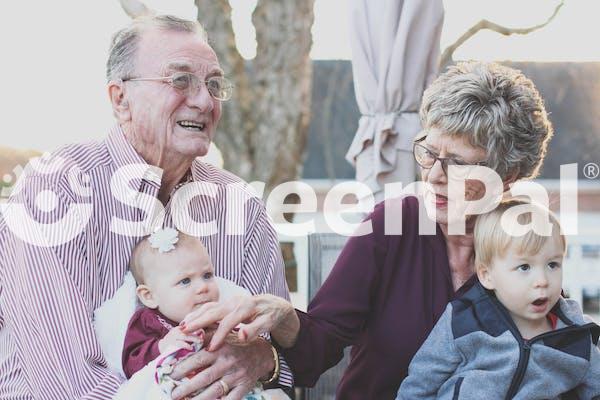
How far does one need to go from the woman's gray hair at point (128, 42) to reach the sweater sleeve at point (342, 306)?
957 mm

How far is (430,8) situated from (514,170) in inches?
64.7

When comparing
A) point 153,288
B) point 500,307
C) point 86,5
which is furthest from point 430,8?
point 86,5

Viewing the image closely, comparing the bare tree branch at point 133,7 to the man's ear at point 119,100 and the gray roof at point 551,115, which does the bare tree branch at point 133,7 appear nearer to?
the gray roof at point 551,115

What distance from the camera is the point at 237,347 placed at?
248cm

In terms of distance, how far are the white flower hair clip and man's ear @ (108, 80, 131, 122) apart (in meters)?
0.45

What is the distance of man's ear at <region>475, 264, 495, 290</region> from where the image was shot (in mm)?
2523

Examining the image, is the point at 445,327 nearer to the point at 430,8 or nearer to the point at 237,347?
the point at 237,347

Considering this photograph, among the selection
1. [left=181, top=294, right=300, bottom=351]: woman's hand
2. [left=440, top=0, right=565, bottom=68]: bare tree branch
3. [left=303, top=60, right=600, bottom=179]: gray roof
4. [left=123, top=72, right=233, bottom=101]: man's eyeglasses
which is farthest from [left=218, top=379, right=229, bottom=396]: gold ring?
[left=440, top=0, right=565, bottom=68]: bare tree branch

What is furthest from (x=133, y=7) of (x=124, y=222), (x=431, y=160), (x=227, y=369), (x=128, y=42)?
(x=227, y=369)

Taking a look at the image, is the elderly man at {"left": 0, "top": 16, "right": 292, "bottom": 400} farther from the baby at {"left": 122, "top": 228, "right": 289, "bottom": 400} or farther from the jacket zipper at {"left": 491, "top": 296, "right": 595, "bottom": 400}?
the jacket zipper at {"left": 491, "top": 296, "right": 595, "bottom": 400}

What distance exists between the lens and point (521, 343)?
7.92ft

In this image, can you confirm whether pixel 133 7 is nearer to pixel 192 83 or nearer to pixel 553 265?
pixel 192 83

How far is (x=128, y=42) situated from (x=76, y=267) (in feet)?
2.56

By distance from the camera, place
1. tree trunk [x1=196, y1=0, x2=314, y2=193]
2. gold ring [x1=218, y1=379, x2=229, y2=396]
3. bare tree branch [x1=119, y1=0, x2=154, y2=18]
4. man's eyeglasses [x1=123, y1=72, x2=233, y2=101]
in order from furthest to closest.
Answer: tree trunk [x1=196, y1=0, x2=314, y2=193] < bare tree branch [x1=119, y1=0, x2=154, y2=18] < man's eyeglasses [x1=123, y1=72, x2=233, y2=101] < gold ring [x1=218, y1=379, x2=229, y2=396]
